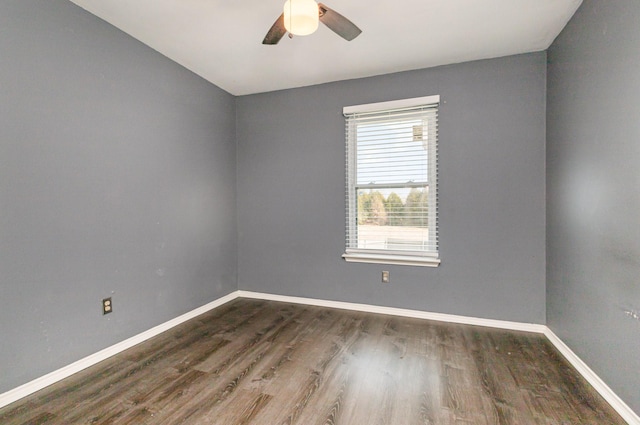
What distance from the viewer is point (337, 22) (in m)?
1.71

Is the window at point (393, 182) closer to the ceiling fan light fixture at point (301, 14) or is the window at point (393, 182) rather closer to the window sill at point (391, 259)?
the window sill at point (391, 259)

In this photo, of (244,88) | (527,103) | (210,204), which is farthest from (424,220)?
(244,88)

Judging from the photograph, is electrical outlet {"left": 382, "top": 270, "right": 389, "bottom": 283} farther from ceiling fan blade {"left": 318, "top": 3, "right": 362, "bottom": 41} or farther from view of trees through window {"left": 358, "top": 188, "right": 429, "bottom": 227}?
ceiling fan blade {"left": 318, "top": 3, "right": 362, "bottom": 41}

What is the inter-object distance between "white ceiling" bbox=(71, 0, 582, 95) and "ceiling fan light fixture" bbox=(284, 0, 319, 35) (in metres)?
0.63

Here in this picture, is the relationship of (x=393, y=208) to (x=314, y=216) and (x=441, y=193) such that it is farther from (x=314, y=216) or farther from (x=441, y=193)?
(x=314, y=216)

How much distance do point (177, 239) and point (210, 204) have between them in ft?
1.98

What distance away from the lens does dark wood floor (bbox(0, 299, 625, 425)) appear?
5.29 feet

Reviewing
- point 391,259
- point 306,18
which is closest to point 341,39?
point 306,18

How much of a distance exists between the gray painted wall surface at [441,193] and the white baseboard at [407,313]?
6cm

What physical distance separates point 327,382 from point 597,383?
5.60 feet

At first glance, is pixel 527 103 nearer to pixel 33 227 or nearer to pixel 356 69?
pixel 356 69

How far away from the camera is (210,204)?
3355 mm

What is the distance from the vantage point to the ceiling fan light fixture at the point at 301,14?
1.50 m

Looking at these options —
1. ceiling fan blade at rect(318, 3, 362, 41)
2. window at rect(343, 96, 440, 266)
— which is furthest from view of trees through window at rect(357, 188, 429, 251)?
ceiling fan blade at rect(318, 3, 362, 41)
